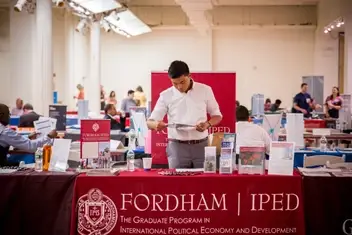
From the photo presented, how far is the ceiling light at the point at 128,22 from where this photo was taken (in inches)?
628

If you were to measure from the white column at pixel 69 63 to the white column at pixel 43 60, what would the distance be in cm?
641

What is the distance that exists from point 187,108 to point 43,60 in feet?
27.9

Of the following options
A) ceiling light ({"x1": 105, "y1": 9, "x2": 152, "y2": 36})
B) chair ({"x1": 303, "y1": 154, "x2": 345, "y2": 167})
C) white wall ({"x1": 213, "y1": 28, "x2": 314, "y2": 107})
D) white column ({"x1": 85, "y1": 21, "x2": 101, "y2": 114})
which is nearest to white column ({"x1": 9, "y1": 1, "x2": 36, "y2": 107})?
ceiling light ({"x1": 105, "y1": 9, "x2": 152, "y2": 36})

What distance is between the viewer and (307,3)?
791 inches

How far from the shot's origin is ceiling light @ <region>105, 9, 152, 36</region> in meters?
16.0

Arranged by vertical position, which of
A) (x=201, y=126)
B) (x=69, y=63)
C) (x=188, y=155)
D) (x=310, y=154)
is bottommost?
(x=310, y=154)

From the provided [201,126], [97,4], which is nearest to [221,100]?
[201,126]

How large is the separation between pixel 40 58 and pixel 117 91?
930cm

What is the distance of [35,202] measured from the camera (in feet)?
12.8

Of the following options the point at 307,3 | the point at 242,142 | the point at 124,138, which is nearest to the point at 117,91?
the point at 307,3

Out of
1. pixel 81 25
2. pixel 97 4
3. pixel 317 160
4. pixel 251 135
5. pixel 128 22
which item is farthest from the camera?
pixel 128 22

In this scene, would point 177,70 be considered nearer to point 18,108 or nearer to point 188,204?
point 188,204

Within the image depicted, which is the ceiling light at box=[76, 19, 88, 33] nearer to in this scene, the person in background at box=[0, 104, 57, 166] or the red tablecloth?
the person in background at box=[0, 104, 57, 166]

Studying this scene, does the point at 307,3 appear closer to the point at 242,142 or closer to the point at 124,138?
the point at 124,138
